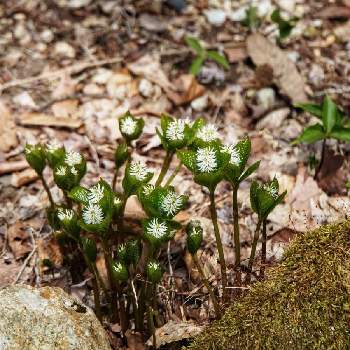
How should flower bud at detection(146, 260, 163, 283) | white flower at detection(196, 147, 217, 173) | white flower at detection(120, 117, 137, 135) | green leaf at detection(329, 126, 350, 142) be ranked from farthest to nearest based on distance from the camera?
1. green leaf at detection(329, 126, 350, 142)
2. white flower at detection(120, 117, 137, 135)
3. flower bud at detection(146, 260, 163, 283)
4. white flower at detection(196, 147, 217, 173)

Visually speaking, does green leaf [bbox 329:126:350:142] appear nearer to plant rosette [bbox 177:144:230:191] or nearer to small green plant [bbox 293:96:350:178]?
small green plant [bbox 293:96:350:178]

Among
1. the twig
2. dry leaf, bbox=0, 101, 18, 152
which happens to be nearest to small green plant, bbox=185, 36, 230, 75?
the twig

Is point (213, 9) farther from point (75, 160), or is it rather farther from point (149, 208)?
point (149, 208)

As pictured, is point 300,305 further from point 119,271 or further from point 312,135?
point 312,135

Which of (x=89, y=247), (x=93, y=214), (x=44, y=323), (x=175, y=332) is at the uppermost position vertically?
(x=93, y=214)

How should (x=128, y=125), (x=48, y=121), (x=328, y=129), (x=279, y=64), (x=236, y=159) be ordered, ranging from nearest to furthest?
1. (x=236, y=159)
2. (x=128, y=125)
3. (x=328, y=129)
4. (x=48, y=121)
5. (x=279, y=64)

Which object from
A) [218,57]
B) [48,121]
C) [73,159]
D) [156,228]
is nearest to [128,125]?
[73,159]

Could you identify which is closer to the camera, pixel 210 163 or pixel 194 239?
pixel 210 163
